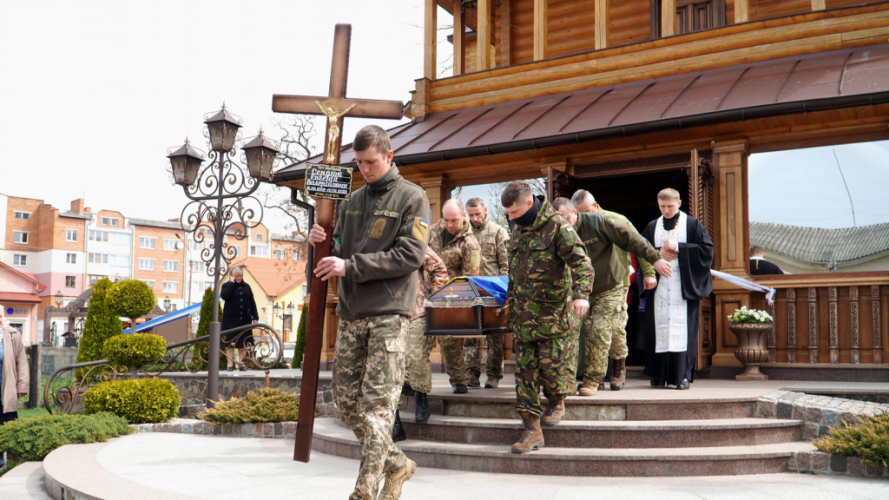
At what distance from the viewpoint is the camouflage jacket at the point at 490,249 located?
25.2 ft

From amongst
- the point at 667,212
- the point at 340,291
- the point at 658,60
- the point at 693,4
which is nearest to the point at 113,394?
the point at 340,291

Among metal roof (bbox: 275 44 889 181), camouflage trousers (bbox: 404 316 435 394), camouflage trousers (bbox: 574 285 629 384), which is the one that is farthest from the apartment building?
camouflage trousers (bbox: 574 285 629 384)

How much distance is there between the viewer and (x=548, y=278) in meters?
5.65

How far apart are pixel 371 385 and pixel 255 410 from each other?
4.97m

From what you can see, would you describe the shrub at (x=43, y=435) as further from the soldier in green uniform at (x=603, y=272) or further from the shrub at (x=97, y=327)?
the soldier in green uniform at (x=603, y=272)

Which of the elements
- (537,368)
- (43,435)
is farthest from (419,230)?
(43,435)

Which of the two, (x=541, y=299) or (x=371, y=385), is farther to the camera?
(x=541, y=299)

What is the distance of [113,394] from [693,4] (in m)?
11.6

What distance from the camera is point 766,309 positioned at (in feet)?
30.4

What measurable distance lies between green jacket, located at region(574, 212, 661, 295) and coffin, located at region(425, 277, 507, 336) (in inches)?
42.5

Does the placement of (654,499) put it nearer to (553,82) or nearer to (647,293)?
(647,293)

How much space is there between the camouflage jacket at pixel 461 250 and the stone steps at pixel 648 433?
1.63 meters

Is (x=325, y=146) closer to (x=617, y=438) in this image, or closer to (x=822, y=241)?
(x=617, y=438)

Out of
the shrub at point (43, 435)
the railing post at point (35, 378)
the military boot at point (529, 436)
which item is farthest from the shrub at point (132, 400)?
the railing post at point (35, 378)
